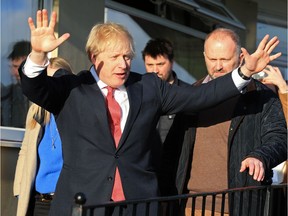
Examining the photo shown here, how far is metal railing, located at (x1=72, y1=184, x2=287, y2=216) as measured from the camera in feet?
11.8

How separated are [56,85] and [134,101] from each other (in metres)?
0.41

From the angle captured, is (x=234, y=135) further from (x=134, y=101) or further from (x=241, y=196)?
(x=134, y=101)

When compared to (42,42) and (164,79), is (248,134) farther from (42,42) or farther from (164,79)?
(42,42)

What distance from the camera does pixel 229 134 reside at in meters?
4.27

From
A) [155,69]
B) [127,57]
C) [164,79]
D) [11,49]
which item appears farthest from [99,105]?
[11,49]

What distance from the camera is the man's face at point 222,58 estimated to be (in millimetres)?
4387

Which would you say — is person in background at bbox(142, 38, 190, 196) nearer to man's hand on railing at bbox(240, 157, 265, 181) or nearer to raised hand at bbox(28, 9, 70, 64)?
man's hand on railing at bbox(240, 157, 265, 181)

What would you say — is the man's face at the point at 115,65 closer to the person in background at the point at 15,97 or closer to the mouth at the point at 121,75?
the mouth at the point at 121,75

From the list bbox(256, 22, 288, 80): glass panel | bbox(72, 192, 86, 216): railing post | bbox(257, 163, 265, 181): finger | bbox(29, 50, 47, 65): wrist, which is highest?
bbox(256, 22, 288, 80): glass panel

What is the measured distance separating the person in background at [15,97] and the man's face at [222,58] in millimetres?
2325

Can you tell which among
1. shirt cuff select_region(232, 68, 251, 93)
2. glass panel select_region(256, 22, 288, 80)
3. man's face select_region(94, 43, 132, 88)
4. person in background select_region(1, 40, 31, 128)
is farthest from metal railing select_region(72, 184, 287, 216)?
glass panel select_region(256, 22, 288, 80)

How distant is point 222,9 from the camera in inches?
378

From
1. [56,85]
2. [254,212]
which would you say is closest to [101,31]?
[56,85]

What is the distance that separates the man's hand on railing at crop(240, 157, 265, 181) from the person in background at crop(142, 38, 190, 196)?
0.51 meters
